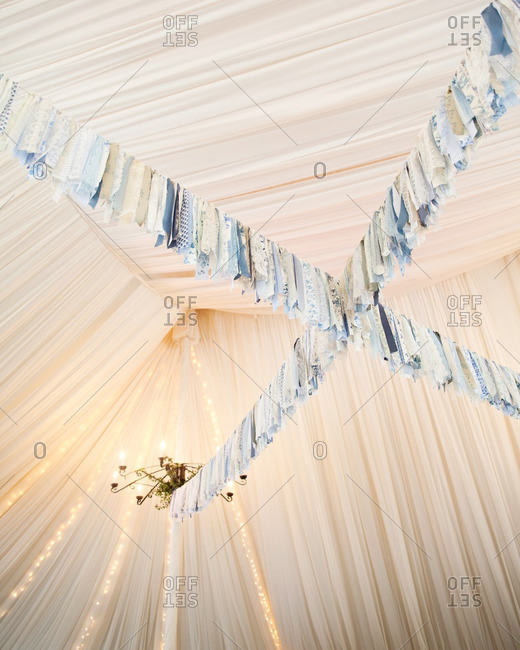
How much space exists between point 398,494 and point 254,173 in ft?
8.83

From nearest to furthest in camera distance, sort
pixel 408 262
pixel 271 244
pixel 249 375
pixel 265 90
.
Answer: pixel 408 262 → pixel 271 244 → pixel 265 90 → pixel 249 375

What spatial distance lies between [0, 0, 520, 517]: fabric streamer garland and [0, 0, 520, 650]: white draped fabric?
32.2 inches

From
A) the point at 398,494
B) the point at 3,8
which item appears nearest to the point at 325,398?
the point at 398,494

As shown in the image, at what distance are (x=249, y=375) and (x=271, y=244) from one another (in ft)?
9.04

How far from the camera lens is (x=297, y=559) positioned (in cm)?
386

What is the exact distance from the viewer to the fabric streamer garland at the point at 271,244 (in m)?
1.33
